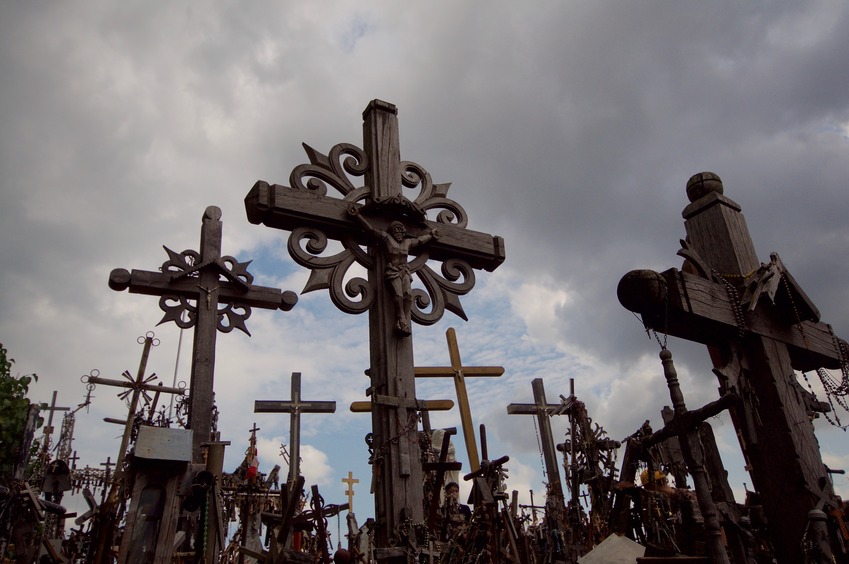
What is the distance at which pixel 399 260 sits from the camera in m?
5.50

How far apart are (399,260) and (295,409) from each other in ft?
26.4

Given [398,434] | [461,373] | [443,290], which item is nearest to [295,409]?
[461,373]

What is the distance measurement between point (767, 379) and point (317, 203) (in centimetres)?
369

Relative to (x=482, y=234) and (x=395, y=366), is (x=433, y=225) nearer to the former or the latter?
(x=482, y=234)

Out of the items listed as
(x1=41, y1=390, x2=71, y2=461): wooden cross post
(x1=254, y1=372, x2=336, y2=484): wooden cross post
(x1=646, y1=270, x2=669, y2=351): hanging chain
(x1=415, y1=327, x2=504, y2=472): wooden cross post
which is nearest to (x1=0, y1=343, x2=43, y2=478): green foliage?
(x1=41, y1=390, x2=71, y2=461): wooden cross post

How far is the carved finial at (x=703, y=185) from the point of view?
5.41m

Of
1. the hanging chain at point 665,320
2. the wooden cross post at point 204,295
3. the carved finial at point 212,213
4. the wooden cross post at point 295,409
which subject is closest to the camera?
the hanging chain at point 665,320

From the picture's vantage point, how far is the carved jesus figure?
5.23m

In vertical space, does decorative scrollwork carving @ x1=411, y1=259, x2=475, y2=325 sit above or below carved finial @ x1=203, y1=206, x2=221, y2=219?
below

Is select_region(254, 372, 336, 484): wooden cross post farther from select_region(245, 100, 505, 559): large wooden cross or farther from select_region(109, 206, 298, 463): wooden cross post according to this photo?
select_region(245, 100, 505, 559): large wooden cross

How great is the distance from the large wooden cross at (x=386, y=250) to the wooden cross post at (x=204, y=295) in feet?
9.44

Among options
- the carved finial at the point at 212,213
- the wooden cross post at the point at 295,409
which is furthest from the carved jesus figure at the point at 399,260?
the wooden cross post at the point at 295,409

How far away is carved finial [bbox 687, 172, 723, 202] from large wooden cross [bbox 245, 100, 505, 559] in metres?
1.78

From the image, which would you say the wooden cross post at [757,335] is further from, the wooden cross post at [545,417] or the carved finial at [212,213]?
the wooden cross post at [545,417]
